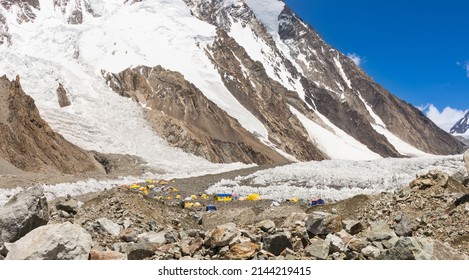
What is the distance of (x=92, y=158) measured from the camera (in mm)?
52438

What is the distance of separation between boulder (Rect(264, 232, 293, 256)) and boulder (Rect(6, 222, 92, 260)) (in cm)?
324

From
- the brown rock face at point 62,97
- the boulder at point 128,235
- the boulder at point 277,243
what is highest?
the brown rock face at point 62,97

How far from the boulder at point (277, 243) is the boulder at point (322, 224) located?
1.03 metres

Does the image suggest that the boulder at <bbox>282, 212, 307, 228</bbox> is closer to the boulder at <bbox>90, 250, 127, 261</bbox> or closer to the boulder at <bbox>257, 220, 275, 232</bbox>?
the boulder at <bbox>257, 220, 275, 232</bbox>

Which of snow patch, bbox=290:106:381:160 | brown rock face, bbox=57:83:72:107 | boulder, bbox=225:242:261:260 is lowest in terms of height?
boulder, bbox=225:242:261:260

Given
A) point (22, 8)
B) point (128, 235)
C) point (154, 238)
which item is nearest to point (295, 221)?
point (154, 238)

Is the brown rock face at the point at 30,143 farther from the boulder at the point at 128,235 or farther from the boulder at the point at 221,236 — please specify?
the boulder at the point at 221,236

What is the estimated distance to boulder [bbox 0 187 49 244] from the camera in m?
10.8

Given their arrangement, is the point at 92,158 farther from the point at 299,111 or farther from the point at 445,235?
the point at 299,111

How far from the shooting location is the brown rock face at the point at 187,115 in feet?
243

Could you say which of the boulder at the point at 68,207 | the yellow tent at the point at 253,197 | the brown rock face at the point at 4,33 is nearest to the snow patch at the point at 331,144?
the brown rock face at the point at 4,33

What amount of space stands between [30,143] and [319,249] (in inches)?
1567

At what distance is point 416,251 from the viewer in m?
8.47

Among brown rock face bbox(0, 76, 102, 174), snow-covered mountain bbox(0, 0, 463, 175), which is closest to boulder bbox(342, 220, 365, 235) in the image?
brown rock face bbox(0, 76, 102, 174)
